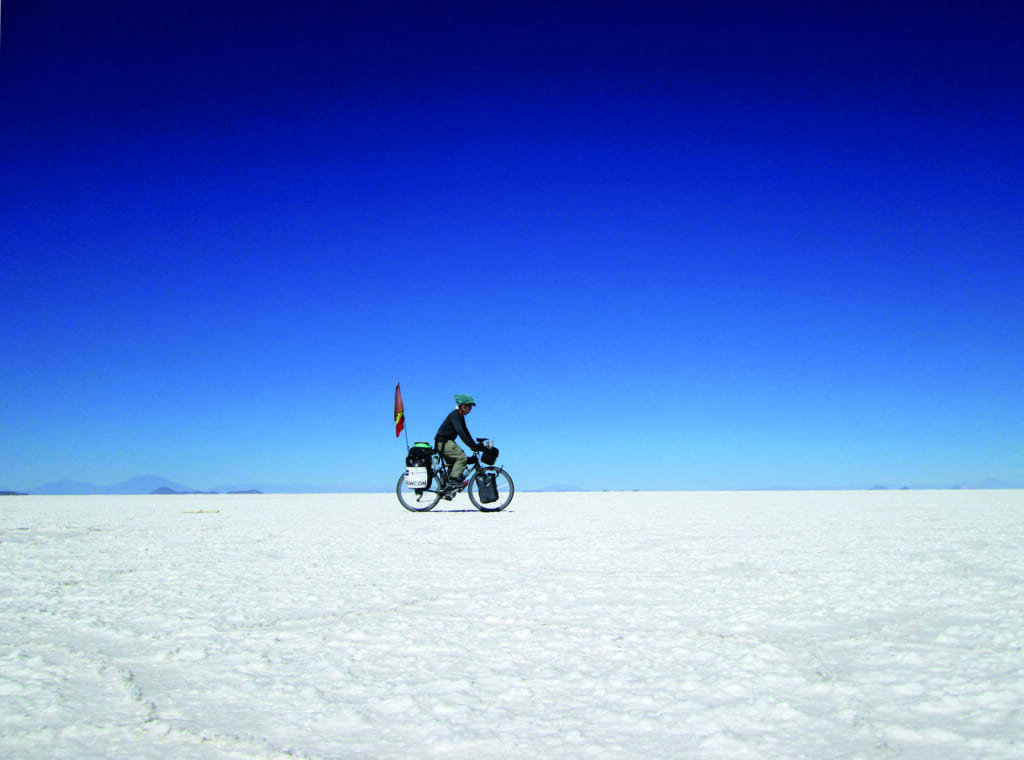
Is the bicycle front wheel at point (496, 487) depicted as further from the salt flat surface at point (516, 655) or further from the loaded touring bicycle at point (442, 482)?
the salt flat surface at point (516, 655)

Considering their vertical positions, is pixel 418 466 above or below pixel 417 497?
above

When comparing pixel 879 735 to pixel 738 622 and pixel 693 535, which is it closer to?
pixel 738 622

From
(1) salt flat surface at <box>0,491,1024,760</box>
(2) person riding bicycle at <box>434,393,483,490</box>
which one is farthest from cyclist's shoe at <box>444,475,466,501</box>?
(1) salt flat surface at <box>0,491,1024,760</box>

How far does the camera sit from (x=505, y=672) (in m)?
2.75

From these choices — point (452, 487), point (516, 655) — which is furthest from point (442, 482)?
point (516, 655)

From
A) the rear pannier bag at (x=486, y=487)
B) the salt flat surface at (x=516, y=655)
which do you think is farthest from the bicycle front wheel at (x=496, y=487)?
the salt flat surface at (x=516, y=655)

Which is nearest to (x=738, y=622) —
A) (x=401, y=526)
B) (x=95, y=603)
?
(x=95, y=603)

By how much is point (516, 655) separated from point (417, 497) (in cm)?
971

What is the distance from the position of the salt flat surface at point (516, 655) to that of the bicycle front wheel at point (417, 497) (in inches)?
244

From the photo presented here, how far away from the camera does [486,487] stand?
1259 cm

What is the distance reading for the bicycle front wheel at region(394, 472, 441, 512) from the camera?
41.1ft

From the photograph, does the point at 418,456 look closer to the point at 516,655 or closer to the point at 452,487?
the point at 452,487

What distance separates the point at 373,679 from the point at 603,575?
2.62 metres

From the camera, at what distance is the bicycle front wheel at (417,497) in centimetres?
1252
